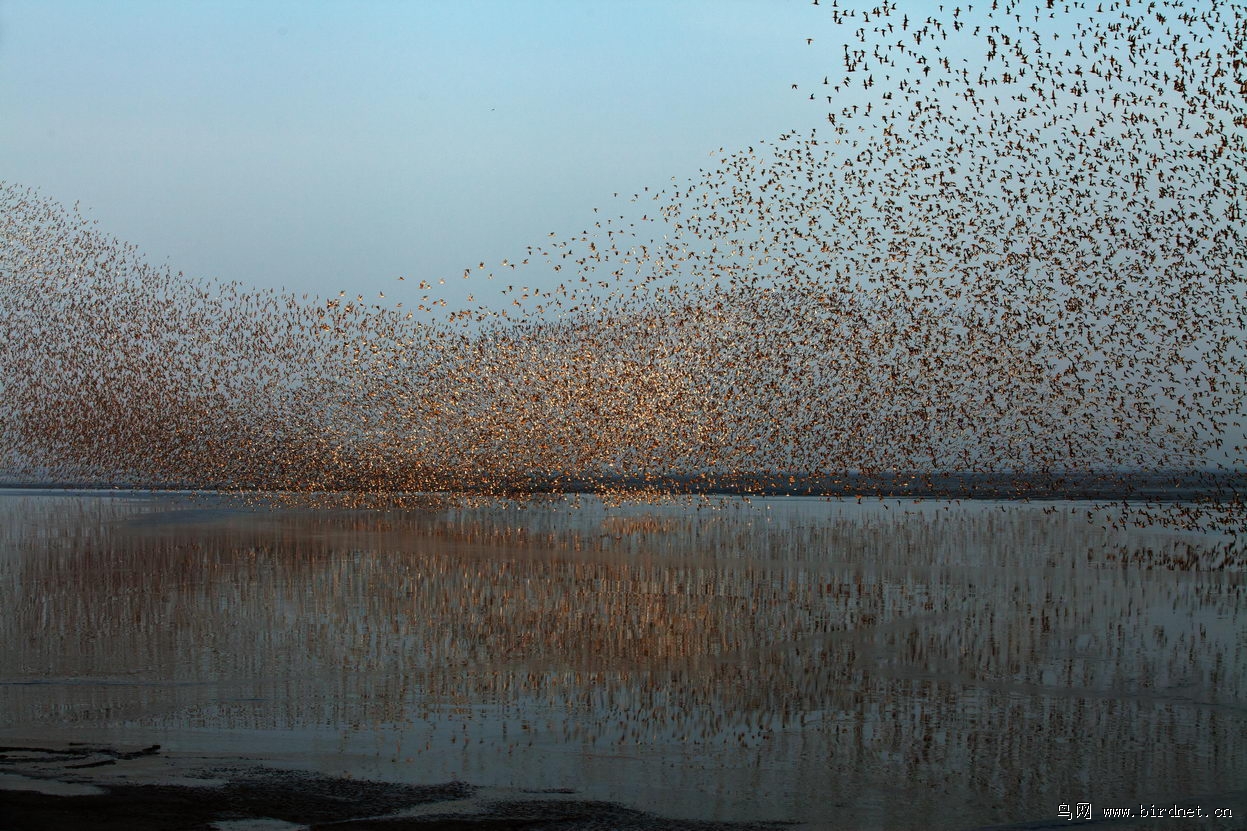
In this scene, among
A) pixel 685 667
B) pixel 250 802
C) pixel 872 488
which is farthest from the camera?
A: pixel 872 488

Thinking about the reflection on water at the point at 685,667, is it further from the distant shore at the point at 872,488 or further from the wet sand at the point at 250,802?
the distant shore at the point at 872,488

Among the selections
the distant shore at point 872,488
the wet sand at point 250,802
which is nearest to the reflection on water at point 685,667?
the wet sand at point 250,802

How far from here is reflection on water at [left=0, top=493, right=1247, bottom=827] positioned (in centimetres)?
705

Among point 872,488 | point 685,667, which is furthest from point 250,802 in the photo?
point 872,488

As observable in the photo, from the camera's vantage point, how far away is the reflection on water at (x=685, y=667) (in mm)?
7047

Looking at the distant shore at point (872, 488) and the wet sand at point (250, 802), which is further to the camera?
the distant shore at point (872, 488)

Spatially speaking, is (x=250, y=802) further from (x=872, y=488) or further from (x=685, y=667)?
(x=872, y=488)

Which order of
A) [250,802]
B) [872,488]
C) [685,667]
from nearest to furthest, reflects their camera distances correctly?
1. [250,802]
2. [685,667]
3. [872,488]

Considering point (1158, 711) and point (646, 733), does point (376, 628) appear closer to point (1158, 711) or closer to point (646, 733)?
point (646, 733)

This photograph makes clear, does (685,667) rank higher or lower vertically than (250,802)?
higher

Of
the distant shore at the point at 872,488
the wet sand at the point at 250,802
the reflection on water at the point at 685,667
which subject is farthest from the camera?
the distant shore at the point at 872,488

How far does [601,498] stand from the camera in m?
37.3

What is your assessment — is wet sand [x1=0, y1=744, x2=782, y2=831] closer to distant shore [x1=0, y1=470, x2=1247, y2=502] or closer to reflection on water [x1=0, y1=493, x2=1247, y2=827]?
reflection on water [x1=0, y1=493, x2=1247, y2=827]

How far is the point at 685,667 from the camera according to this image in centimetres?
1000
